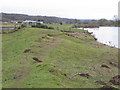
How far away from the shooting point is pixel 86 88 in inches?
758

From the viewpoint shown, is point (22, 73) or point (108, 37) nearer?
point (22, 73)

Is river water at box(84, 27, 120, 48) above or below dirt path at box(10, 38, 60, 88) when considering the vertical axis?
above

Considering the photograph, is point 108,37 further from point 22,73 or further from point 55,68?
point 22,73

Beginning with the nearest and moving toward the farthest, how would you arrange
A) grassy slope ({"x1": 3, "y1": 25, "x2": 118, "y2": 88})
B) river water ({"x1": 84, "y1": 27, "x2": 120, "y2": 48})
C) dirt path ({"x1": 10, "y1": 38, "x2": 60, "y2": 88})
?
dirt path ({"x1": 10, "y1": 38, "x2": 60, "y2": 88})
grassy slope ({"x1": 3, "y1": 25, "x2": 118, "y2": 88})
river water ({"x1": 84, "y1": 27, "x2": 120, "y2": 48})

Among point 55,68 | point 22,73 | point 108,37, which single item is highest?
point 108,37

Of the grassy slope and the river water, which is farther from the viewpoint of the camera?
the river water

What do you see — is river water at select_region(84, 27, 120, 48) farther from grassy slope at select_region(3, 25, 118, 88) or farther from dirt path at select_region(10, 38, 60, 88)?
dirt path at select_region(10, 38, 60, 88)

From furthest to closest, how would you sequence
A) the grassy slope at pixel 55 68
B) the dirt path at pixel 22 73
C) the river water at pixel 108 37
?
the river water at pixel 108 37, the grassy slope at pixel 55 68, the dirt path at pixel 22 73

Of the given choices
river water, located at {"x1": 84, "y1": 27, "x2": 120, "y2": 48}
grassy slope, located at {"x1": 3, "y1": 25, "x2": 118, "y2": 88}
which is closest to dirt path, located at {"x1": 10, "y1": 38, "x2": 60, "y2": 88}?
grassy slope, located at {"x1": 3, "y1": 25, "x2": 118, "y2": 88}

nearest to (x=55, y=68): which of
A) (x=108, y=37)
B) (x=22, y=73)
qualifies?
(x=22, y=73)

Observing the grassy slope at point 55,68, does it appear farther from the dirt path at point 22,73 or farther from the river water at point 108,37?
the river water at point 108,37

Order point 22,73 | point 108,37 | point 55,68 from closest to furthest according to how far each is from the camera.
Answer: point 22,73, point 55,68, point 108,37

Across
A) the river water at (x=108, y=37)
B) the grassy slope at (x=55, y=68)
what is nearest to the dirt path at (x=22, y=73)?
the grassy slope at (x=55, y=68)

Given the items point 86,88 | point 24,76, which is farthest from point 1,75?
point 86,88
